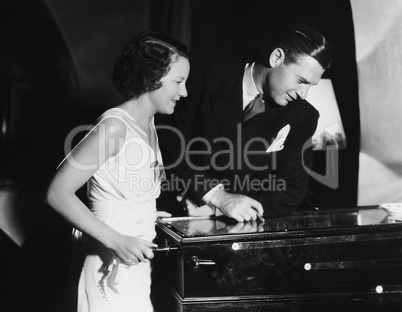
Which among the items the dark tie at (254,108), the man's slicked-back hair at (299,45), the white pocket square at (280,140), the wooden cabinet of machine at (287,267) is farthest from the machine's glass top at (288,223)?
the man's slicked-back hair at (299,45)

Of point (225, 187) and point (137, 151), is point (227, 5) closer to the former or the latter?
point (225, 187)

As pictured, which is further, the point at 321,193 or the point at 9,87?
the point at 321,193

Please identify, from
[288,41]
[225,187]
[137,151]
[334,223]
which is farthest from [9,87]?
[334,223]

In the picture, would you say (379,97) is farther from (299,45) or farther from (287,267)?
(287,267)

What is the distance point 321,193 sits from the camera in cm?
247

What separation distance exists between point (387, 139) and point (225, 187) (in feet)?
2.47

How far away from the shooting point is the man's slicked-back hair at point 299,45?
207 cm

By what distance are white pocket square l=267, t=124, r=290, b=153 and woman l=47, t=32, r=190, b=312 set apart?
25.6 inches

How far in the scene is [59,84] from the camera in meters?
2.22

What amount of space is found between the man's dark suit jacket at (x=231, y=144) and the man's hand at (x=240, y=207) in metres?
0.13

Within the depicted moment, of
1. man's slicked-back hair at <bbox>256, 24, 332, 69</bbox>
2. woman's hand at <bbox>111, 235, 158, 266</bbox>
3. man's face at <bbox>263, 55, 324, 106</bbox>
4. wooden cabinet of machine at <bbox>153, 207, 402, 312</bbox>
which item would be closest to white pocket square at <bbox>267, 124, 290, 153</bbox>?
man's face at <bbox>263, 55, 324, 106</bbox>

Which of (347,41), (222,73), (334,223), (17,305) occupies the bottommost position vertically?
(17,305)

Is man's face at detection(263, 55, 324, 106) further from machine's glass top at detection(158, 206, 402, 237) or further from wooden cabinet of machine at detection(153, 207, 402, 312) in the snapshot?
wooden cabinet of machine at detection(153, 207, 402, 312)

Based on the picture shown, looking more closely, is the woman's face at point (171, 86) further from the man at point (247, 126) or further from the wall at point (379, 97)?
the wall at point (379, 97)
